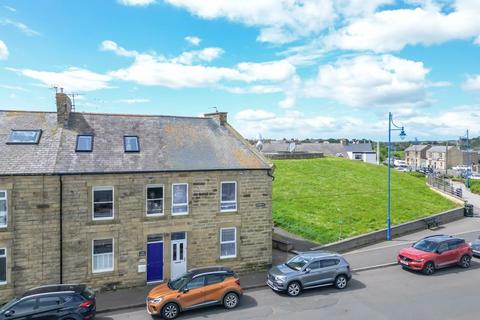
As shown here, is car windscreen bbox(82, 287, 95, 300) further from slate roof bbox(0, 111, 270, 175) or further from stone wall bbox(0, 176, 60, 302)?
slate roof bbox(0, 111, 270, 175)

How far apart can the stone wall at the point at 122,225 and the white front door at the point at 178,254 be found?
24 cm

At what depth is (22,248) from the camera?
55.2 feet

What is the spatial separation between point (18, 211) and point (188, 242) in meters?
7.80

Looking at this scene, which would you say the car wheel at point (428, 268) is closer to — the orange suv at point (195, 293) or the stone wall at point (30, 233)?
the orange suv at point (195, 293)

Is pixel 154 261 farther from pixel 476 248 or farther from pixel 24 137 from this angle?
pixel 476 248

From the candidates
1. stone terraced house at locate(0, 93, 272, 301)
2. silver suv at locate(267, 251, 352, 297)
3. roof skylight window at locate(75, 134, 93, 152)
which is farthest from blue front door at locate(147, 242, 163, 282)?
roof skylight window at locate(75, 134, 93, 152)

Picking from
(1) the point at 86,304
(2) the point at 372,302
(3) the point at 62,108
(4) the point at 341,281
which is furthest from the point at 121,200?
(2) the point at 372,302

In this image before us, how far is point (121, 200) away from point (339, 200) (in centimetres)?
2246

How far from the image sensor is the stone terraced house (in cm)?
1695

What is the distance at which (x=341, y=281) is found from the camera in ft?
58.9

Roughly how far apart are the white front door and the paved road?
139 inches

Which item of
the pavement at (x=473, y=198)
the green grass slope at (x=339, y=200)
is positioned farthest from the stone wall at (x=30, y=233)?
the pavement at (x=473, y=198)

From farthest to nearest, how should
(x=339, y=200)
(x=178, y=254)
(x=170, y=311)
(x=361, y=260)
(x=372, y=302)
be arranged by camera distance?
(x=339, y=200)
(x=361, y=260)
(x=178, y=254)
(x=372, y=302)
(x=170, y=311)

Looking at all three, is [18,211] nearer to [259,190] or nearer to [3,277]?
[3,277]
